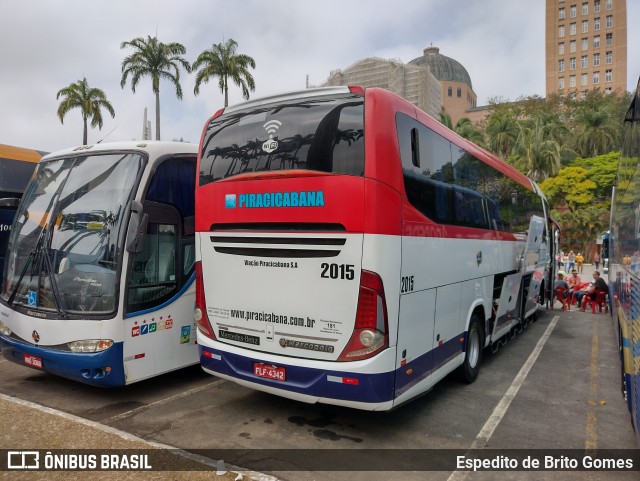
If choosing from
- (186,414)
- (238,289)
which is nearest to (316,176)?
(238,289)

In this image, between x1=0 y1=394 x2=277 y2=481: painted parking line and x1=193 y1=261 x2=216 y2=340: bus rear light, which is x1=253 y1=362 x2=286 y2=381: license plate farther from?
x1=0 y1=394 x2=277 y2=481: painted parking line

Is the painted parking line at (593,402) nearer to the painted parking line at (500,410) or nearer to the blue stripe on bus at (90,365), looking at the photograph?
the painted parking line at (500,410)

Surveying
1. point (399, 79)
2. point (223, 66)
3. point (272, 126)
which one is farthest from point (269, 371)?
point (399, 79)

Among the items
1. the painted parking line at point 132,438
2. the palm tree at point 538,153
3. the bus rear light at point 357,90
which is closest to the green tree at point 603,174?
the palm tree at point 538,153

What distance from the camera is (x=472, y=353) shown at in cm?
723

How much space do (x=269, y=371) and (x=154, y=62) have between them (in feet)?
101

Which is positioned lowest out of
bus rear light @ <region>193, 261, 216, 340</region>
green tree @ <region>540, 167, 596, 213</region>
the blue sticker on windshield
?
bus rear light @ <region>193, 261, 216, 340</region>

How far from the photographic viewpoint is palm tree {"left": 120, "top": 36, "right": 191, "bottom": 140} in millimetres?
30422

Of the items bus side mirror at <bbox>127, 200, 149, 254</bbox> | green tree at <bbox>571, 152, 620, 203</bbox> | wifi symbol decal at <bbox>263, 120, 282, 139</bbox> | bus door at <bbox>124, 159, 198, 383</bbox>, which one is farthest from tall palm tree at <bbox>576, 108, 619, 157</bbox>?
bus side mirror at <bbox>127, 200, 149, 254</bbox>

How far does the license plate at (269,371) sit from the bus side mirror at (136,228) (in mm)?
2094

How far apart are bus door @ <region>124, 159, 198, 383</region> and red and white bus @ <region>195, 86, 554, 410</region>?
0.82m

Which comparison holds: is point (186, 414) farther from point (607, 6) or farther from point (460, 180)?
point (607, 6)

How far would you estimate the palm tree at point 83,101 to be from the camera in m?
33.6

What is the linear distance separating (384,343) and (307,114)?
256cm
